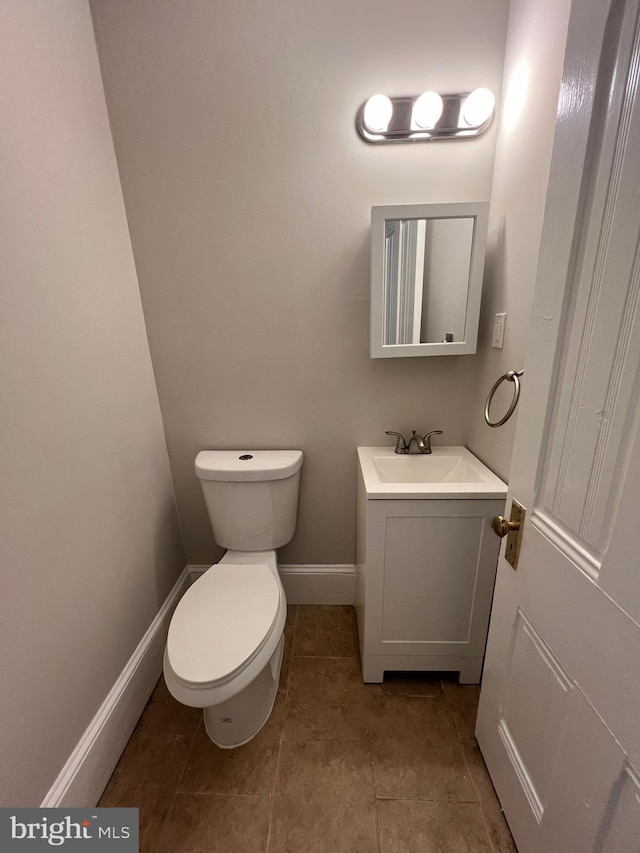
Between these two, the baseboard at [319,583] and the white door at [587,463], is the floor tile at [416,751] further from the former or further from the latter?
the baseboard at [319,583]

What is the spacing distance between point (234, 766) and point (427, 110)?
7.12ft

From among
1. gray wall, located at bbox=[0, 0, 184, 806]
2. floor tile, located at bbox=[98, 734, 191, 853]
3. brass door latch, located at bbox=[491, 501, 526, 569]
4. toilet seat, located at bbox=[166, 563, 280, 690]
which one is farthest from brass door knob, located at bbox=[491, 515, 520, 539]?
floor tile, located at bbox=[98, 734, 191, 853]

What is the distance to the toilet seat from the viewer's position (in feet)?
2.95

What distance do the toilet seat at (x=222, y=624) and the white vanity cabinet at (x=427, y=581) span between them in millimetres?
371

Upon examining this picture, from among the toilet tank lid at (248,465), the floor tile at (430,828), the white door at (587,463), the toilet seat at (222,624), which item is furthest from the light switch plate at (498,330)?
the floor tile at (430,828)

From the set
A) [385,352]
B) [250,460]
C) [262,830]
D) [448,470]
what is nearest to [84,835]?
[262,830]

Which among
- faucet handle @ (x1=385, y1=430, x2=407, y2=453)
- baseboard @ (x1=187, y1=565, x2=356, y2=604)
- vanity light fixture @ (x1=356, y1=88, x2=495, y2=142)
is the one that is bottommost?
baseboard @ (x1=187, y1=565, x2=356, y2=604)

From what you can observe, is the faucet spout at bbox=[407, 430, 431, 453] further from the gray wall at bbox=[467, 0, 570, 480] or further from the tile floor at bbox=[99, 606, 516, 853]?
the tile floor at bbox=[99, 606, 516, 853]

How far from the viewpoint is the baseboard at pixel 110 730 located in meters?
0.88

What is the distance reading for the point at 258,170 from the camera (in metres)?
1.17

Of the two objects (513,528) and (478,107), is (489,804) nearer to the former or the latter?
(513,528)

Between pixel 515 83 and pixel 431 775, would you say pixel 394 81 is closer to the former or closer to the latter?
pixel 515 83

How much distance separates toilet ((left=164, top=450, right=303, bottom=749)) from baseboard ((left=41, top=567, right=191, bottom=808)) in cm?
26

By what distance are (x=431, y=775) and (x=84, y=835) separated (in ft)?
3.07
